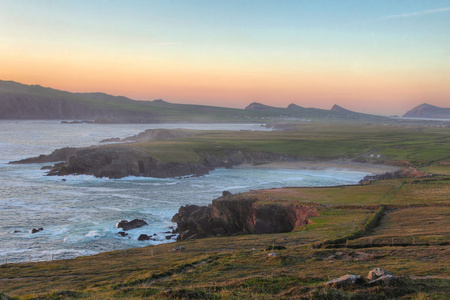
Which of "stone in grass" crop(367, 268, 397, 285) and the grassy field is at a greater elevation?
"stone in grass" crop(367, 268, 397, 285)

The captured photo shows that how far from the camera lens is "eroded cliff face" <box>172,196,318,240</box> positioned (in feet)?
138

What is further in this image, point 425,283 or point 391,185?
point 391,185

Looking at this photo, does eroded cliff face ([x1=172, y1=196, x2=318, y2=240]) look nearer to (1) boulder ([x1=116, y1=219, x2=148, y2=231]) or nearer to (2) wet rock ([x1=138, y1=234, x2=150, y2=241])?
(2) wet rock ([x1=138, y1=234, x2=150, y2=241])

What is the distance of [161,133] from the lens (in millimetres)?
162625

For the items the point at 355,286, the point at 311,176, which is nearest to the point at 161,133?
the point at 311,176

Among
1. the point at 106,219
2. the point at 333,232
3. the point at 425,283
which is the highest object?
the point at 425,283

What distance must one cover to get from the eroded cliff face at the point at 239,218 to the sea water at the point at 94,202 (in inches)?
106

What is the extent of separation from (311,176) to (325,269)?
63237 mm

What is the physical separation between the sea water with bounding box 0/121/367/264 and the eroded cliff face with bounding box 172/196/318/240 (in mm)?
2696

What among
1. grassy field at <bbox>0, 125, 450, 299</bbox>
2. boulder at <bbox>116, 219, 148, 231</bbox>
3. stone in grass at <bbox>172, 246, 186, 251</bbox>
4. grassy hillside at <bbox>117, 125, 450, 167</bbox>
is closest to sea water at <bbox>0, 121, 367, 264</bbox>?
boulder at <bbox>116, 219, 148, 231</bbox>

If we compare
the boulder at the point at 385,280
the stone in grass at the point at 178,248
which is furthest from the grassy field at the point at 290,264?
the stone in grass at the point at 178,248

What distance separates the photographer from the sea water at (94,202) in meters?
39.2

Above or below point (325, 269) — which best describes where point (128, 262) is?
below

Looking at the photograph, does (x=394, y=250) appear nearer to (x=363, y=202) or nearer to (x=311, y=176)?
(x=363, y=202)
